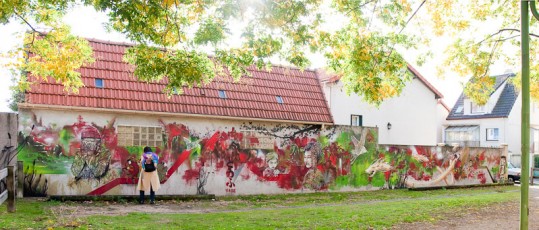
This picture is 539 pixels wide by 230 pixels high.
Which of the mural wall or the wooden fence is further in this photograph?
the mural wall

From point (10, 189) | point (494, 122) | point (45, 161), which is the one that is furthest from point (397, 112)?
point (10, 189)

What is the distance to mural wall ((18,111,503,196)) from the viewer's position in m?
16.3

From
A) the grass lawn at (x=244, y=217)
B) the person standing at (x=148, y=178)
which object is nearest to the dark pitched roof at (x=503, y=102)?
the grass lawn at (x=244, y=217)

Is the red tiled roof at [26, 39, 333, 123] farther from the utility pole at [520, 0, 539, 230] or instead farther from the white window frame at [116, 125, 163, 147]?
the utility pole at [520, 0, 539, 230]

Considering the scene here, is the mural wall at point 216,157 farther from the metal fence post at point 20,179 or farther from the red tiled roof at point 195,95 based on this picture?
the red tiled roof at point 195,95

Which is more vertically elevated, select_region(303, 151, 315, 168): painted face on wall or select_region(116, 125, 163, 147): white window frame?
select_region(116, 125, 163, 147): white window frame

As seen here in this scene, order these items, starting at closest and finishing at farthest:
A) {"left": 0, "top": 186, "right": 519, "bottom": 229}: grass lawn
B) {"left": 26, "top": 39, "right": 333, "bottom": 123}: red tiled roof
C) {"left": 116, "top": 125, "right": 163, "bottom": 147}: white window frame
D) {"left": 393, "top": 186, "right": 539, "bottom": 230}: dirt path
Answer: {"left": 0, "top": 186, "right": 519, "bottom": 229}: grass lawn, {"left": 393, "top": 186, "right": 539, "bottom": 230}: dirt path, {"left": 26, "top": 39, "right": 333, "bottom": 123}: red tiled roof, {"left": 116, "top": 125, "right": 163, "bottom": 147}: white window frame

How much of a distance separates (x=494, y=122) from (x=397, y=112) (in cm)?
1706

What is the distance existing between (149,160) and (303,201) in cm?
538

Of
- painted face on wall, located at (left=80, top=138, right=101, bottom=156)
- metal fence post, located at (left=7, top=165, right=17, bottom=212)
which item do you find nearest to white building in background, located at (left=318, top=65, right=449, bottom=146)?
painted face on wall, located at (left=80, top=138, right=101, bottom=156)

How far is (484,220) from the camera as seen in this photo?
1258 cm

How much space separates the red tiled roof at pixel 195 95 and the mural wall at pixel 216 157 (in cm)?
45

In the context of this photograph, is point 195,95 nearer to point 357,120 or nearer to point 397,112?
point 357,120

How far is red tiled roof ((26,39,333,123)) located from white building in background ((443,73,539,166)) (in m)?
24.9
